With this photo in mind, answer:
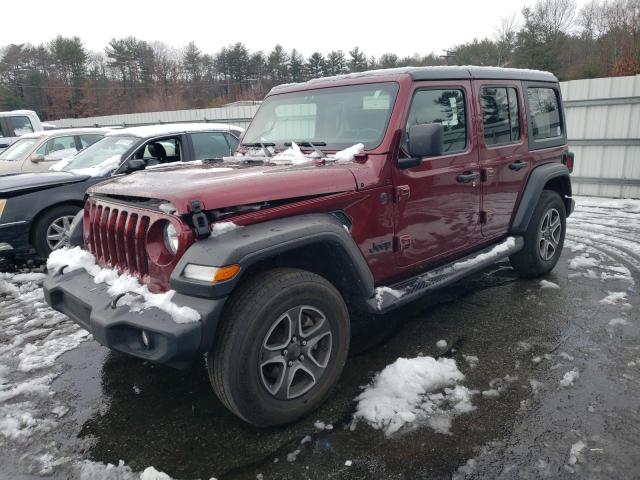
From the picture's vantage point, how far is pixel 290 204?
2.83m

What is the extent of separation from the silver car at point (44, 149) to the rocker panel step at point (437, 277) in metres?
6.95

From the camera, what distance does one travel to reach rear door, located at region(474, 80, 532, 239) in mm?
4141

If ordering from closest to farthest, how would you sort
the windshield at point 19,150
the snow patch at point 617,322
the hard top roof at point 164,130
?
the snow patch at point 617,322, the hard top roof at point 164,130, the windshield at point 19,150

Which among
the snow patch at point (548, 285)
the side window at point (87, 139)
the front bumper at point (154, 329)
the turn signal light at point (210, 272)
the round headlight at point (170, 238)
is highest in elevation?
the side window at point (87, 139)

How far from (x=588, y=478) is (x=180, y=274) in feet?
7.30

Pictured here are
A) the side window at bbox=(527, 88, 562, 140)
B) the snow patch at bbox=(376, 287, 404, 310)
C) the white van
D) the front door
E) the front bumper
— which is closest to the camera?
the front bumper

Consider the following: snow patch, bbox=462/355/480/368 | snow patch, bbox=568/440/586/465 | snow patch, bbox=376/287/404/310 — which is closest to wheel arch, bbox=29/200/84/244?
snow patch, bbox=376/287/404/310

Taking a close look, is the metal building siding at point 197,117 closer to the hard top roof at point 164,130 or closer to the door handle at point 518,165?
the hard top roof at point 164,130

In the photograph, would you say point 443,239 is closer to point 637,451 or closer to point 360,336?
point 360,336

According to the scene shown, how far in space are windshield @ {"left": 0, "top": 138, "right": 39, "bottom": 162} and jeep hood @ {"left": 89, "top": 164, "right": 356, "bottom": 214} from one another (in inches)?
256

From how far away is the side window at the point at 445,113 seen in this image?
355 cm

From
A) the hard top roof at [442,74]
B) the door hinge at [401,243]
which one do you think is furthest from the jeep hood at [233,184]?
the hard top roof at [442,74]

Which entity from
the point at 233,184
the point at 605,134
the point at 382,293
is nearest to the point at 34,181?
the point at 233,184

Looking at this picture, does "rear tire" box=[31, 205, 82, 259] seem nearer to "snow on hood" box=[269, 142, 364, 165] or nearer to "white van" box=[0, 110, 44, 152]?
"snow on hood" box=[269, 142, 364, 165]
